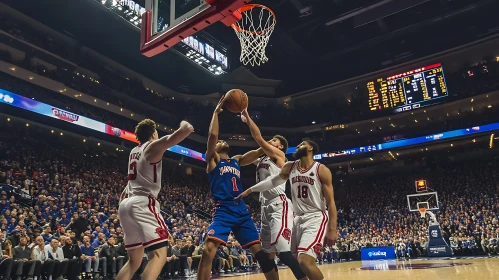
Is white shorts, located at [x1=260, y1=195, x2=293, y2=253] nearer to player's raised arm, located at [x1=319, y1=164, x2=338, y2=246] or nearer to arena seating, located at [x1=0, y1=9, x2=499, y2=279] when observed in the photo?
player's raised arm, located at [x1=319, y1=164, x2=338, y2=246]

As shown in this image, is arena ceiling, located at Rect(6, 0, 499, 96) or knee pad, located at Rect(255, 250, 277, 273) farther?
arena ceiling, located at Rect(6, 0, 499, 96)

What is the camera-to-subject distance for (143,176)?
3561mm

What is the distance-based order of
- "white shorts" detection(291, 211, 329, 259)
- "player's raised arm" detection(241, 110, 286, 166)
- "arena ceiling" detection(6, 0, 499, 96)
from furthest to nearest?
"arena ceiling" detection(6, 0, 499, 96) < "player's raised arm" detection(241, 110, 286, 166) < "white shorts" detection(291, 211, 329, 259)

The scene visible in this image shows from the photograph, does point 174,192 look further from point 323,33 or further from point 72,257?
point 72,257

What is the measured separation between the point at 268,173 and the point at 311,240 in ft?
3.77

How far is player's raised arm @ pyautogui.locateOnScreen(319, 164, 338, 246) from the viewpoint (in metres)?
3.81

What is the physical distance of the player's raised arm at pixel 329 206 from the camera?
3814 millimetres

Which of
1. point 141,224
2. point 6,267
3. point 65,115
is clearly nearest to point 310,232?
point 141,224

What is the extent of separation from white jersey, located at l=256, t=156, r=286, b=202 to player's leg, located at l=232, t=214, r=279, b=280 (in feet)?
1.75

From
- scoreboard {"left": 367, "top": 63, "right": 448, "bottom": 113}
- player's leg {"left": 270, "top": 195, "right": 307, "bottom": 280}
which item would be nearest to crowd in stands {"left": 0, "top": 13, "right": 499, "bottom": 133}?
scoreboard {"left": 367, "top": 63, "right": 448, "bottom": 113}

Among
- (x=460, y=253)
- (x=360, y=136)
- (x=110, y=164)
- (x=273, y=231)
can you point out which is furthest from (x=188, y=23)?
(x=360, y=136)

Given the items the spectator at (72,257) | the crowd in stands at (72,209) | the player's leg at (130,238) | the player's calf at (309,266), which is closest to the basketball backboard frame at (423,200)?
the crowd in stands at (72,209)

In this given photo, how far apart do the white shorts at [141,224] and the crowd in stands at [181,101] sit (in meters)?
18.3

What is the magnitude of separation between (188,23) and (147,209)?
12.7 ft
